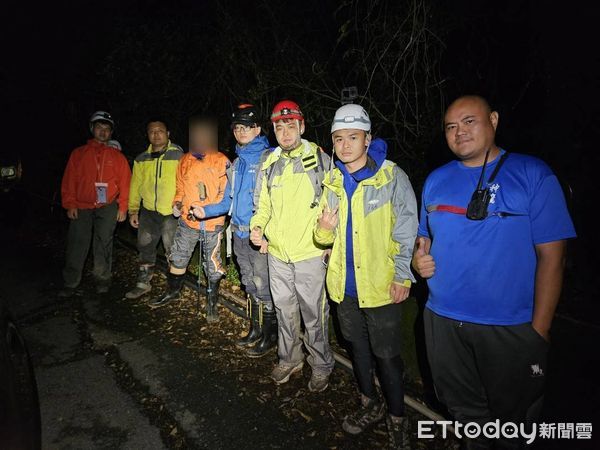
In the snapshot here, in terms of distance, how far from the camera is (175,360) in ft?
13.2

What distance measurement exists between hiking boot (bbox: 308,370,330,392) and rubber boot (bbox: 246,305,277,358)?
819 mm

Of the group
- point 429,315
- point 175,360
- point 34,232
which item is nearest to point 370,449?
point 429,315

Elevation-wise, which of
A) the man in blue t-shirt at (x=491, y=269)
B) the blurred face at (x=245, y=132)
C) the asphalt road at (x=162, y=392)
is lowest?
the asphalt road at (x=162, y=392)

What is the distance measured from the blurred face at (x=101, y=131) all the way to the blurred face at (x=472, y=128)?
17.0 ft

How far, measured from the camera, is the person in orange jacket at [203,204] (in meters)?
4.54

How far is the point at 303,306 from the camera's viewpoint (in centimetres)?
338

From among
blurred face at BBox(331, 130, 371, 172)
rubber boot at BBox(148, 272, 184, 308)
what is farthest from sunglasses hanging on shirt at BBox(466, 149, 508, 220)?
rubber boot at BBox(148, 272, 184, 308)

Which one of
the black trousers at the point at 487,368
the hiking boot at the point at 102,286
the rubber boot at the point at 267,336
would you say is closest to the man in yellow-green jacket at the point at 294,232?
the rubber boot at the point at 267,336

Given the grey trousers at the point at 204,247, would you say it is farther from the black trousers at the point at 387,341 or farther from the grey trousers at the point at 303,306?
the black trousers at the point at 387,341

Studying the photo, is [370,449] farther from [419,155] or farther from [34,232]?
[34,232]

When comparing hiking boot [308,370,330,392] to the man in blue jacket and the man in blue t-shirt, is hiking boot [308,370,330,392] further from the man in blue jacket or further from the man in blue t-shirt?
the man in blue t-shirt

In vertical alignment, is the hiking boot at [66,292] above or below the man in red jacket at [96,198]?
below

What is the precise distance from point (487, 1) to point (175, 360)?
576 cm

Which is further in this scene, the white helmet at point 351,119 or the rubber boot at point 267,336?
the rubber boot at point 267,336
